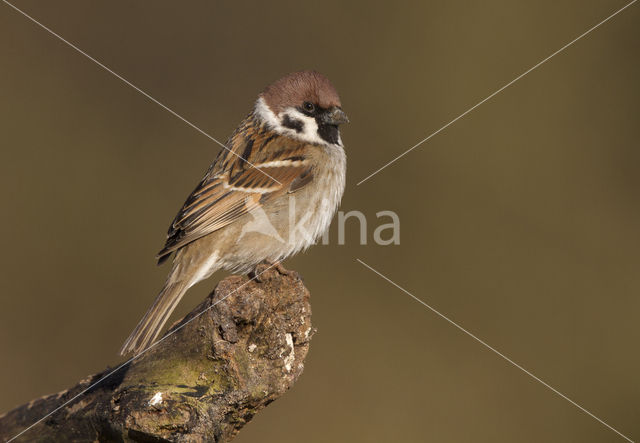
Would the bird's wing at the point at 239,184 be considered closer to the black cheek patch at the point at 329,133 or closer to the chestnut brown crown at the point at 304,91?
the black cheek patch at the point at 329,133

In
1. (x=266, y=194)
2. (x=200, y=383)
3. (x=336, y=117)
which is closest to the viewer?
(x=200, y=383)

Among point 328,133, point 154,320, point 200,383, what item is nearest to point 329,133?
point 328,133

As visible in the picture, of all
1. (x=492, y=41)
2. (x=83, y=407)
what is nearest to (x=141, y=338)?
(x=83, y=407)

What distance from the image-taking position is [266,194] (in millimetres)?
4355

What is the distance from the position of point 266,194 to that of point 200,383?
1833 millimetres

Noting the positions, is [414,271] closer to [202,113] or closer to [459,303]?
[459,303]

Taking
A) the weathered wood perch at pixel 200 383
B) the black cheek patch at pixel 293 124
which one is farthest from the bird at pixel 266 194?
the weathered wood perch at pixel 200 383

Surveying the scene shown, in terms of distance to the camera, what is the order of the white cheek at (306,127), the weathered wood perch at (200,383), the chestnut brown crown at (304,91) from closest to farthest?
the weathered wood perch at (200,383) < the chestnut brown crown at (304,91) < the white cheek at (306,127)

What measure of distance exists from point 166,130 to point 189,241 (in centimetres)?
294

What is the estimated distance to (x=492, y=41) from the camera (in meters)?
7.22

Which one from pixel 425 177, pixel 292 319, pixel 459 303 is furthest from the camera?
pixel 425 177

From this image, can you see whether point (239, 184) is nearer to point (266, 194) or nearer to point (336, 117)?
point (266, 194)

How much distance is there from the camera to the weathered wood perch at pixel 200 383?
8.54 feet

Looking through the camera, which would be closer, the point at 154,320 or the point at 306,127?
the point at 154,320
